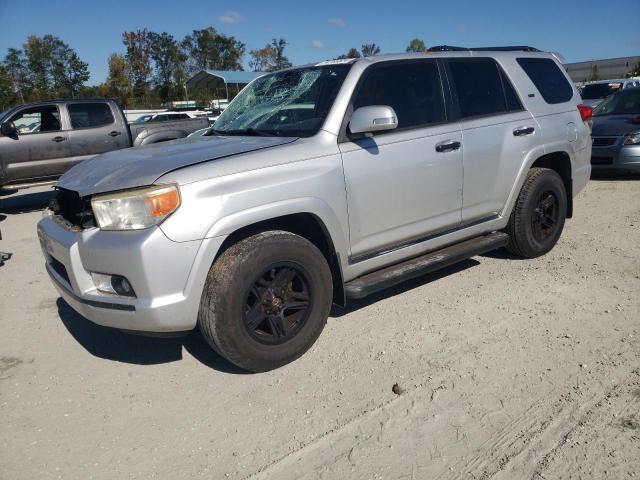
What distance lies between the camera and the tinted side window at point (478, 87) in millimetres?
4078

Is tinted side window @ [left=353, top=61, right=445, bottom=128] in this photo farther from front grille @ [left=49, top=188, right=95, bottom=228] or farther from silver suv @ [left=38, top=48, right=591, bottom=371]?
front grille @ [left=49, top=188, right=95, bottom=228]

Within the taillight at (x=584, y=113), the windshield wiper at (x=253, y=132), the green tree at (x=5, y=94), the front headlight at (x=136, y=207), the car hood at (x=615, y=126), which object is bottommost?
the car hood at (x=615, y=126)

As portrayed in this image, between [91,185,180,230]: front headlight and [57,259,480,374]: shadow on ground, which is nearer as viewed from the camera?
[91,185,180,230]: front headlight

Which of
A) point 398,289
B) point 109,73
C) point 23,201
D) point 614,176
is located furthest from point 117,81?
point 398,289

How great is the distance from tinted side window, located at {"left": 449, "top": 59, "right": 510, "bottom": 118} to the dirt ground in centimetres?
148

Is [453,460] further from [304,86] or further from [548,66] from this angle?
[548,66]

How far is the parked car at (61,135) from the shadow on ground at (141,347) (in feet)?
21.1

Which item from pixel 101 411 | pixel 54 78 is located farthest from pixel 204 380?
pixel 54 78

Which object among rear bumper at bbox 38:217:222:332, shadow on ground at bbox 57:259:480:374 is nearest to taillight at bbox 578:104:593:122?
shadow on ground at bbox 57:259:480:374

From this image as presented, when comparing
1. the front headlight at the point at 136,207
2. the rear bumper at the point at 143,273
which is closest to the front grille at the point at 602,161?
the rear bumper at the point at 143,273

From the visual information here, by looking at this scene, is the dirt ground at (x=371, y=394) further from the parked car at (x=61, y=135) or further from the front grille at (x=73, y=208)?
the parked car at (x=61, y=135)

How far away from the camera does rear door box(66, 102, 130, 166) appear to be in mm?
9500

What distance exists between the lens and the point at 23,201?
1061cm

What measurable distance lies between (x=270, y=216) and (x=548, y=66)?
3578 mm
